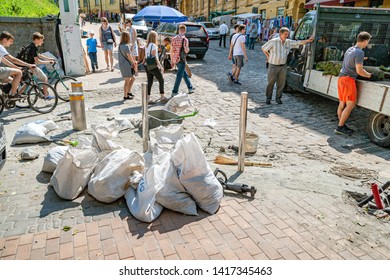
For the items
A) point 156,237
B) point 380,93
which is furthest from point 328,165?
point 156,237

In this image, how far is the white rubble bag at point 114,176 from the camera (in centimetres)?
381

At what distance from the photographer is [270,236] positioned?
10.7ft

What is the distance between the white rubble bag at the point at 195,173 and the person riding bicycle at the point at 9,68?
5.35 meters

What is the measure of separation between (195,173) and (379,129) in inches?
170

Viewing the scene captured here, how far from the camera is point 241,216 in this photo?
11.8 ft

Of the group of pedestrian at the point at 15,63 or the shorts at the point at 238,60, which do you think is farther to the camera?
the shorts at the point at 238,60

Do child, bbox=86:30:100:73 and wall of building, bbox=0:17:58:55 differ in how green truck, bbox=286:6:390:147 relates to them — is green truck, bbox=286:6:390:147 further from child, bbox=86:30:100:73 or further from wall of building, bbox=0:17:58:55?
wall of building, bbox=0:17:58:55

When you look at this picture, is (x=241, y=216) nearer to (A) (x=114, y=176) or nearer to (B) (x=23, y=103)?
(A) (x=114, y=176)

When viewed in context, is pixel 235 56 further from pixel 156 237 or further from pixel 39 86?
pixel 156 237

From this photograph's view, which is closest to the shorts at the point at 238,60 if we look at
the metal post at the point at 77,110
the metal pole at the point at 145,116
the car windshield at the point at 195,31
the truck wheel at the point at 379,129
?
the truck wheel at the point at 379,129

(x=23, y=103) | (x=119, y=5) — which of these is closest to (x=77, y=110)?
(x=23, y=103)

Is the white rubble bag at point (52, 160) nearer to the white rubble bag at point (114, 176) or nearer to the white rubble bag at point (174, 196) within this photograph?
the white rubble bag at point (114, 176)
